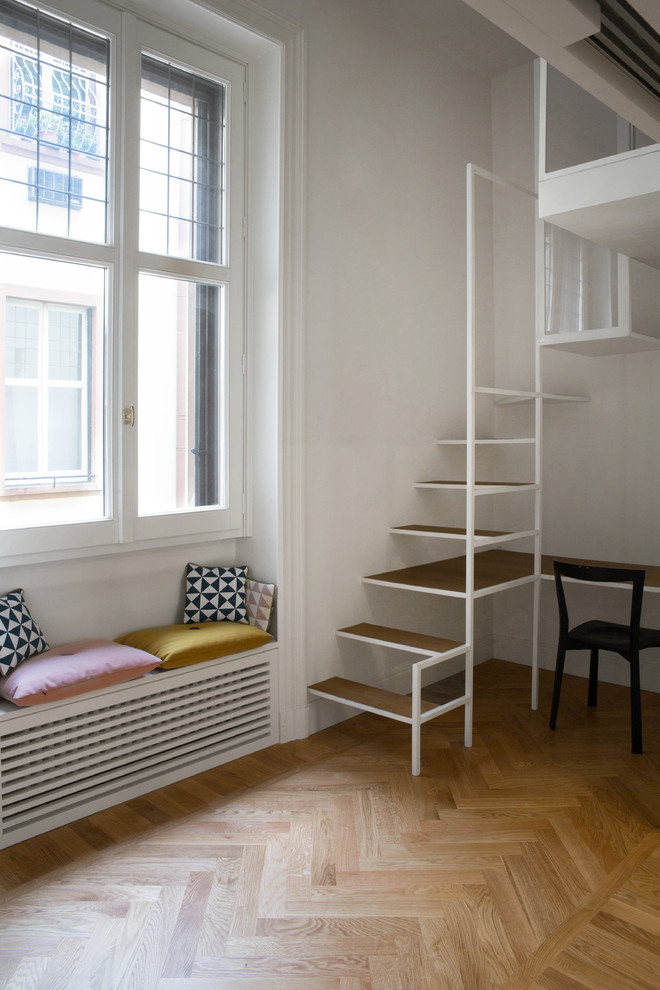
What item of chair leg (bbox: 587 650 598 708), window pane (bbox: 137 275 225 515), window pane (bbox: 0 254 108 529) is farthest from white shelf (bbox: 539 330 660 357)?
window pane (bbox: 0 254 108 529)

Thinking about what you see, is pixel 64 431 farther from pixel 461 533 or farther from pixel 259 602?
pixel 461 533

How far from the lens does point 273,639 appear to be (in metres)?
3.22

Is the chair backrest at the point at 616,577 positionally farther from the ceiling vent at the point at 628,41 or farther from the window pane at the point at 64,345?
the ceiling vent at the point at 628,41

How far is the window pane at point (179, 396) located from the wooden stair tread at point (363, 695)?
97 cm

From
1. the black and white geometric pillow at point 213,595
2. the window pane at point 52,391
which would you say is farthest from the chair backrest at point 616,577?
the window pane at point 52,391

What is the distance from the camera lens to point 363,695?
3168 millimetres

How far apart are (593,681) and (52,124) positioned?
3405 mm

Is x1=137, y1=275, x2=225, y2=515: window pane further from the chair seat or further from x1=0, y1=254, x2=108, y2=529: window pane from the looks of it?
the chair seat

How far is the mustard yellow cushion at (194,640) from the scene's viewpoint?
279cm

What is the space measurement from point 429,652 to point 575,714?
41.4 inches

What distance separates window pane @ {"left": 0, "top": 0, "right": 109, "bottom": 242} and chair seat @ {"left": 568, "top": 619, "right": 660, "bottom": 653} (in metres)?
2.66

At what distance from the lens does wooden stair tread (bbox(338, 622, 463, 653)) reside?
122 inches

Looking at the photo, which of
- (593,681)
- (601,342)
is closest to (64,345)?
(601,342)

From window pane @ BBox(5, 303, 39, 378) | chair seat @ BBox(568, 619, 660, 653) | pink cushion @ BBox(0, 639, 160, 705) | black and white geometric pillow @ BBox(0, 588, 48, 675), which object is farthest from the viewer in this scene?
chair seat @ BBox(568, 619, 660, 653)
